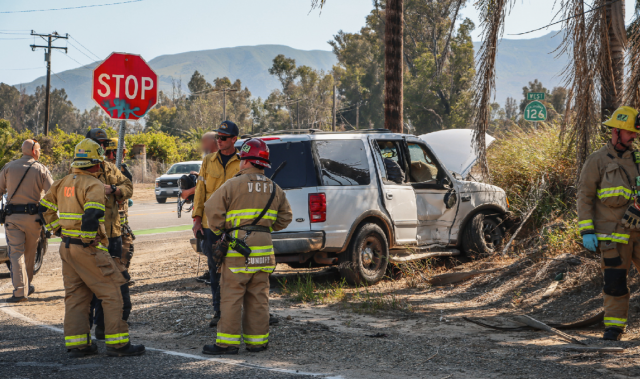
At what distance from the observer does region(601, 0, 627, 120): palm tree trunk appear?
22.6 ft

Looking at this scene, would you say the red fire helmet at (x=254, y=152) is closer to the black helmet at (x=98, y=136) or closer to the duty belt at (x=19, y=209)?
the black helmet at (x=98, y=136)

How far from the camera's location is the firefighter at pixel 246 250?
5.30 m

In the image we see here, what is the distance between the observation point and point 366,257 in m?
8.27

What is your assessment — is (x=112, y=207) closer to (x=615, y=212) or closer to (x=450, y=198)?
(x=615, y=212)

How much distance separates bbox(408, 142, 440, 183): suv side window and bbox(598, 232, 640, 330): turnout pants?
3839 mm

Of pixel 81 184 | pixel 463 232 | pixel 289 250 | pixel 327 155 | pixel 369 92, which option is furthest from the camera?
pixel 369 92

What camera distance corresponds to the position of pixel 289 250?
7.50m

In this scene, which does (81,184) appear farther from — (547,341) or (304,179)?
(547,341)

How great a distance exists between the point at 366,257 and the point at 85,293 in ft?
12.9

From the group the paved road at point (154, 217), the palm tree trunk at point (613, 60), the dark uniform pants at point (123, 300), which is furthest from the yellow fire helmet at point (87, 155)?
the paved road at point (154, 217)

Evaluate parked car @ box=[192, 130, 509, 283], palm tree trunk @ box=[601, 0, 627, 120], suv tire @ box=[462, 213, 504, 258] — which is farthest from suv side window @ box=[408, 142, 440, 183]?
palm tree trunk @ box=[601, 0, 627, 120]

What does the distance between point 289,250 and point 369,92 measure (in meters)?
63.1

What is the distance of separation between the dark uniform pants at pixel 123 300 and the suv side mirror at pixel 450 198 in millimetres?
4931

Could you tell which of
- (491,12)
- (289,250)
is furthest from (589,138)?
(289,250)
